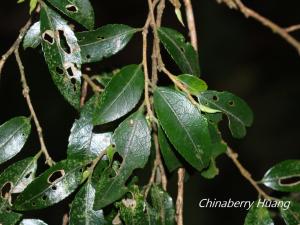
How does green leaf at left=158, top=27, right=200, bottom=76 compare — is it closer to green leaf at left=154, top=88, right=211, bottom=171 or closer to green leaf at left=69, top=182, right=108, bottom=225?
green leaf at left=154, top=88, right=211, bottom=171

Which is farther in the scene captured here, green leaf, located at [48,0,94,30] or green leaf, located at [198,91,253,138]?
green leaf, located at [198,91,253,138]

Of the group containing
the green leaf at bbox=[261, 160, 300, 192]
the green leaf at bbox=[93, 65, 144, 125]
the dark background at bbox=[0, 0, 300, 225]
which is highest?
the green leaf at bbox=[93, 65, 144, 125]

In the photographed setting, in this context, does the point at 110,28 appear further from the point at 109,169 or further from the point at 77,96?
the point at 109,169

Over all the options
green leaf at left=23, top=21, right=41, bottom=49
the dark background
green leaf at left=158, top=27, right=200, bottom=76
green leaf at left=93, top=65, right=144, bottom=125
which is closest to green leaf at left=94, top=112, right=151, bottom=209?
green leaf at left=93, top=65, right=144, bottom=125

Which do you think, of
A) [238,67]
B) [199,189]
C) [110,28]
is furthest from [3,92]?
[110,28]

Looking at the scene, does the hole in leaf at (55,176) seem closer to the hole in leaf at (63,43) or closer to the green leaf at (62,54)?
the green leaf at (62,54)

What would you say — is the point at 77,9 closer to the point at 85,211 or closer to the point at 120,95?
the point at 120,95
